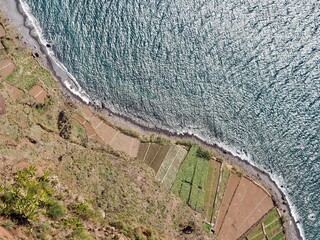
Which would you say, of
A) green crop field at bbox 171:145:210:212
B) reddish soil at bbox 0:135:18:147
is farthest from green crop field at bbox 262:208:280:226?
reddish soil at bbox 0:135:18:147

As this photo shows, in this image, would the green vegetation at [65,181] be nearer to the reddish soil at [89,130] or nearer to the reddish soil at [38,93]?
the reddish soil at [38,93]

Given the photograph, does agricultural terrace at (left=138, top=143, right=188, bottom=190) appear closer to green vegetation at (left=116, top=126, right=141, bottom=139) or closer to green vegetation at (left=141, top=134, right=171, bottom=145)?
green vegetation at (left=141, top=134, right=171, bottom=145)

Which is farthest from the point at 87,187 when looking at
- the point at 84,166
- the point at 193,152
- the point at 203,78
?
the point at 203,78

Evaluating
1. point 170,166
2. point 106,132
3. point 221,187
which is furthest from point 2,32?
point 221,187

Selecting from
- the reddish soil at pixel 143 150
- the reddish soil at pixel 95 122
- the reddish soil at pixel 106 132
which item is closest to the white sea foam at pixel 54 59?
the reddish soil at pixel 95 122

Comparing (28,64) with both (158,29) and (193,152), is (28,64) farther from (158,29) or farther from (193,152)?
(193,152)

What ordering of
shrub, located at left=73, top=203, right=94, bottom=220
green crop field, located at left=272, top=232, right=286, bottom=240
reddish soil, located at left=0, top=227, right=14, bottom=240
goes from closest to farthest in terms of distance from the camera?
1. reddish soil, located at left=0, top=227, right=14, bottom=240
2. shrub, located at left=73, top=203, right=94, bottom=220
3. green crop field, located at left=272, top=232, right=286, bottom=240
